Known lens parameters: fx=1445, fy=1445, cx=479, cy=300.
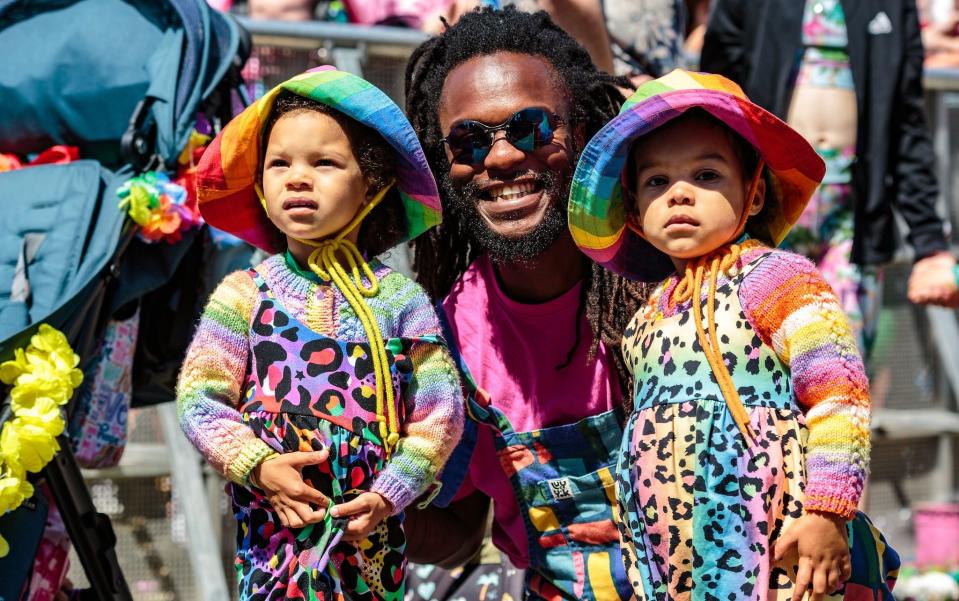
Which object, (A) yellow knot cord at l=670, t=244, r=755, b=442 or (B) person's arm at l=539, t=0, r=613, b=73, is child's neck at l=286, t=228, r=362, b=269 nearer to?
(A) yellow knot cord at l=670, t=244, r=755, b=442

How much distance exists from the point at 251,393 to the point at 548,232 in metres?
0.84

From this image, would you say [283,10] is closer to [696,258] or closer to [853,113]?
[853,113]

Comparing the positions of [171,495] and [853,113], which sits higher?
[853,113]

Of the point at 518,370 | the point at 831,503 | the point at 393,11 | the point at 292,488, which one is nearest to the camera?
the point at 831,503

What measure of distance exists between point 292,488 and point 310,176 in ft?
2.21

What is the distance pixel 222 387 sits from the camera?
3.02 meters

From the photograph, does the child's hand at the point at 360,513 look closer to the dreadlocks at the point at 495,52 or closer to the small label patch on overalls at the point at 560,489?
the small label patch on overalls at the point at 560,489

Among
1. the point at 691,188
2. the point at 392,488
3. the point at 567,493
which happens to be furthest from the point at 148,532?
the point at 691,188

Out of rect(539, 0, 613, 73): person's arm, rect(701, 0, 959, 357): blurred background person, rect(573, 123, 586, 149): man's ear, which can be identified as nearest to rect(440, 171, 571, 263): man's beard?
rect(573, 123, 586, 149): man's ear

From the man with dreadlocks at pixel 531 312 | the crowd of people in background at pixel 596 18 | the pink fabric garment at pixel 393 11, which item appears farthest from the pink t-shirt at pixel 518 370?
the pink fabric garment at pixel 393 11

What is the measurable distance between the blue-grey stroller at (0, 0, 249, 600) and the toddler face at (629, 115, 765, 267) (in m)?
1.42

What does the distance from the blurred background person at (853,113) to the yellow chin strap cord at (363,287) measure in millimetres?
2532

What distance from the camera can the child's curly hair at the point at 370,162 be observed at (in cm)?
317

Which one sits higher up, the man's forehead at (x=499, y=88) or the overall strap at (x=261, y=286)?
the man's forehead at (x=499, y=88)
